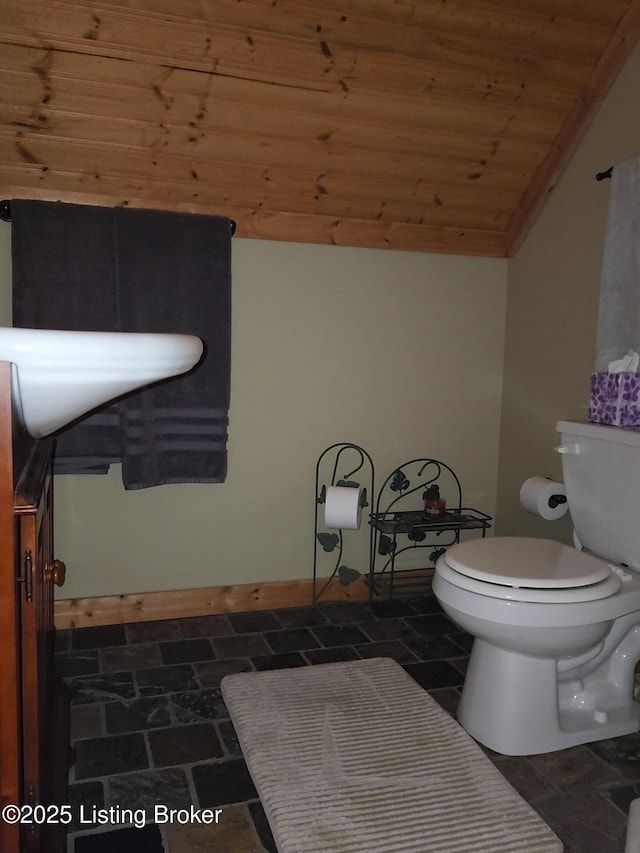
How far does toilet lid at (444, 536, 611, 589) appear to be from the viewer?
166cm

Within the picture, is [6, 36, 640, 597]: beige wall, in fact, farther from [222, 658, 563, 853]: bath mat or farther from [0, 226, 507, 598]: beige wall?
[222, 658, 563, 853]: bath mat

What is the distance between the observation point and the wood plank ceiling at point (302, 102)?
1930mm

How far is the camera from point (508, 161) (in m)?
2.53

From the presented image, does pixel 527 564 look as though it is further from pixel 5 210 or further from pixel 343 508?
pixel 5 210

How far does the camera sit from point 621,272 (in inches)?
83.5

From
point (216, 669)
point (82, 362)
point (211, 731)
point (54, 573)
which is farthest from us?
point (216, 669)

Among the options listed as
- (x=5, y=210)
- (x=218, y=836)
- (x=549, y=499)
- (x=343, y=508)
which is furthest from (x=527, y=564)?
(x=5, y=210)

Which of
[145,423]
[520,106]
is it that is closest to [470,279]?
[520,106]

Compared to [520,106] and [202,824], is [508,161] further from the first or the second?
[202,824]

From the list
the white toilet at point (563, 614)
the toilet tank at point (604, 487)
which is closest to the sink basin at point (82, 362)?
the white toilet at point (563, 614)

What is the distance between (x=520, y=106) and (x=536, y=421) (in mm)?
1161

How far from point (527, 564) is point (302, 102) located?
158 centimetres

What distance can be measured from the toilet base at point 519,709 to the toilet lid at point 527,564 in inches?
8.8

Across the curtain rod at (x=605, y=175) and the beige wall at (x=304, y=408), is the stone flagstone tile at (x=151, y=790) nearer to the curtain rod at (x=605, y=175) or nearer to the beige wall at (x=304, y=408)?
the beige wall at (x=304, y=408)
